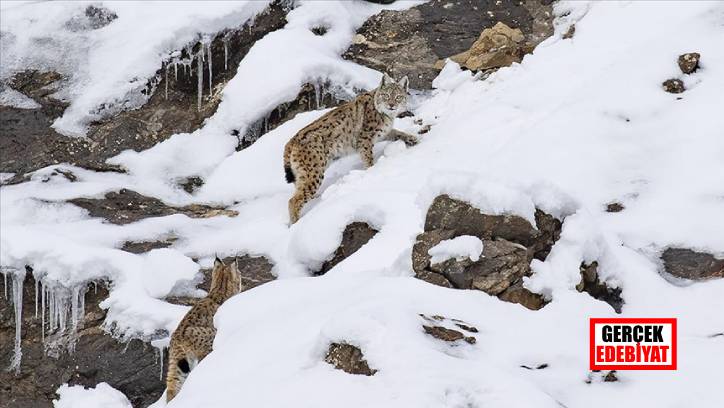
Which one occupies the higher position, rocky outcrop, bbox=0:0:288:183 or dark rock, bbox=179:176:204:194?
rocky outcrop, bbox=0:0:288:183

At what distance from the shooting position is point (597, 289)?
283 inches

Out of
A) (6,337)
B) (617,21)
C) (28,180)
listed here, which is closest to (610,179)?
(617,21)

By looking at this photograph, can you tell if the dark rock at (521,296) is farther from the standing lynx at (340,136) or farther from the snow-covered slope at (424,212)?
the standing lynx at (340,136)

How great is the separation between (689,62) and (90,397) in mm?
6924

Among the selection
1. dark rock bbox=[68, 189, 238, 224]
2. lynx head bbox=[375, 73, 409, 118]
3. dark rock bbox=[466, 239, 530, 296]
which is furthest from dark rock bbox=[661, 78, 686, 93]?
dark rock bbox=[68, 189, 238, 224]

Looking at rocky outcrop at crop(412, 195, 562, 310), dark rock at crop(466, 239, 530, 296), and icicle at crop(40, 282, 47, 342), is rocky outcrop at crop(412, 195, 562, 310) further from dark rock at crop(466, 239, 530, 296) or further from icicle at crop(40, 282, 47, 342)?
icicle at crop(40, 282, 47, 342)

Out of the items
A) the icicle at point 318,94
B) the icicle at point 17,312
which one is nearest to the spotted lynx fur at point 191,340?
the icicle at point 17,312

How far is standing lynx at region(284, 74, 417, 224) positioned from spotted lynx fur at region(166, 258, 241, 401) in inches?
80.3

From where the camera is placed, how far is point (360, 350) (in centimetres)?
546

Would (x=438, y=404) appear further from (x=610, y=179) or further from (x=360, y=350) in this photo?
(x=610, y=179)

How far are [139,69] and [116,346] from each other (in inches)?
199

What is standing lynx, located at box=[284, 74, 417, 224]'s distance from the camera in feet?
35.0

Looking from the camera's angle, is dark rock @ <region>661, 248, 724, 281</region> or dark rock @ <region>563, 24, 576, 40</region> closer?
dark rock @ <region>661, 248, 724, 281</region>

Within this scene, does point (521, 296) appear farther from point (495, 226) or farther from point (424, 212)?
point (424, 212)
